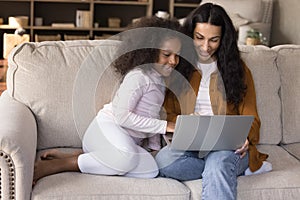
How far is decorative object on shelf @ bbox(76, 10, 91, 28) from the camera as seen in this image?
234 inches

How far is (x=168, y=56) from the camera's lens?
2256 mm

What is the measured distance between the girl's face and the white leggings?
0.95 feet

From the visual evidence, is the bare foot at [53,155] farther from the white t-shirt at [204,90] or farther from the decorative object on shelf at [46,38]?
the decorative object on shelf at [46,38]

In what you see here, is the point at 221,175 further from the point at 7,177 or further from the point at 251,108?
the point at 7,177

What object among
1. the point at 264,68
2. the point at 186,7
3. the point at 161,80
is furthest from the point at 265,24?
the point at 161,80

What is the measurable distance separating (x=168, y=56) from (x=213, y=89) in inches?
10.3

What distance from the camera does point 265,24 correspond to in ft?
20.0

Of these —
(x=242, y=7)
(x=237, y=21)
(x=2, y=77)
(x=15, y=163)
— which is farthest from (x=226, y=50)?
(x=242, y=7)

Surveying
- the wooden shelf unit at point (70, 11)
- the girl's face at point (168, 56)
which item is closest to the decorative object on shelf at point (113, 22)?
the wooden shelf unit at point (70, 11)

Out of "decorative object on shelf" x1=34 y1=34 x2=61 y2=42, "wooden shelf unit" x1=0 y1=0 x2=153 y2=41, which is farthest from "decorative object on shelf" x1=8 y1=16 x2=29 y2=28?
"decorative object on shelf" x1=34 y1=34 x2=61 y2=42

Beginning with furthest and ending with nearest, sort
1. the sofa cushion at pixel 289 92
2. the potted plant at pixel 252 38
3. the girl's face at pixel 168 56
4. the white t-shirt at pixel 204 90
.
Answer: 1. the potted plant at pixel 252 38
2. the sofa cushion at pixel 289 92
3. the white t-shirt at pixel 204 90
4. the girl's face at pixel 168 56

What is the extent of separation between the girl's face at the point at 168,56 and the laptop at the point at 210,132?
330 mm

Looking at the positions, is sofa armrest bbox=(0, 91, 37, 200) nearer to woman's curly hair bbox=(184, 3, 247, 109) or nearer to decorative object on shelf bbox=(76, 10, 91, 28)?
woman's curly hair bbox=(184, 3, 247, 109)

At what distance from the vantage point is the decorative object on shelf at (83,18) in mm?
5938
